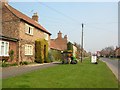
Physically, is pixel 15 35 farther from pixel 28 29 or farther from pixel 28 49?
pixel 28 49

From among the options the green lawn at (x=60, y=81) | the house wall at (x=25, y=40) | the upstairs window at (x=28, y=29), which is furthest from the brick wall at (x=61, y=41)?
the green lawn at (x=60, y=81)

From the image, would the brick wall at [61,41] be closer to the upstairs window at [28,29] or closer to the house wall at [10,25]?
the upstairs window at [28,29]

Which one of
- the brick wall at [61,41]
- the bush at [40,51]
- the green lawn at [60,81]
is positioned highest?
the brick wall at [61,41]

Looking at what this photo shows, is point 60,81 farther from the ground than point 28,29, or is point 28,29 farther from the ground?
point 28,29

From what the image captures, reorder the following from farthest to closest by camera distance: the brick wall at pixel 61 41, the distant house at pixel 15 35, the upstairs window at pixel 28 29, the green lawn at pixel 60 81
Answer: the brick wall at pixel 61 41 → the upstairs window at pixel 28 29 → the distant house at pixel 15 35 → the green lawn at pixel 60 81

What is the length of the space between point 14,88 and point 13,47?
69.8 feet

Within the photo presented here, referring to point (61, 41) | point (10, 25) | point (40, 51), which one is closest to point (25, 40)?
point (10, 25)

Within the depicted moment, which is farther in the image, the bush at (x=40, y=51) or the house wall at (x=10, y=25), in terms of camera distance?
the bush at (x=40, y=51)

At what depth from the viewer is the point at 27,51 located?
35.9m

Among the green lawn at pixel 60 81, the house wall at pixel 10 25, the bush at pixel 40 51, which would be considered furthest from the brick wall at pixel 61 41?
the green lawn at pixel 60 81

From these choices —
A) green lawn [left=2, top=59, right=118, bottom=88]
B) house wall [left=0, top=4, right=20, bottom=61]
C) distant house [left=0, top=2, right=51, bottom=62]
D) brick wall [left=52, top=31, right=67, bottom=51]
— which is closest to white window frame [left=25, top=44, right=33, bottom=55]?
distant house [left=0, top=2, right=51, bottom=62]

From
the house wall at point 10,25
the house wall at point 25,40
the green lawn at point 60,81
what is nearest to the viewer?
the green lawn at point 60,81

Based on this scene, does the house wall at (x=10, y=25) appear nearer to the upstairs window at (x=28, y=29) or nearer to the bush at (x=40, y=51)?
the upstairs window at (x=28, y=29)

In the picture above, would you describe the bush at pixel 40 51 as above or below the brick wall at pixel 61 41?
below
